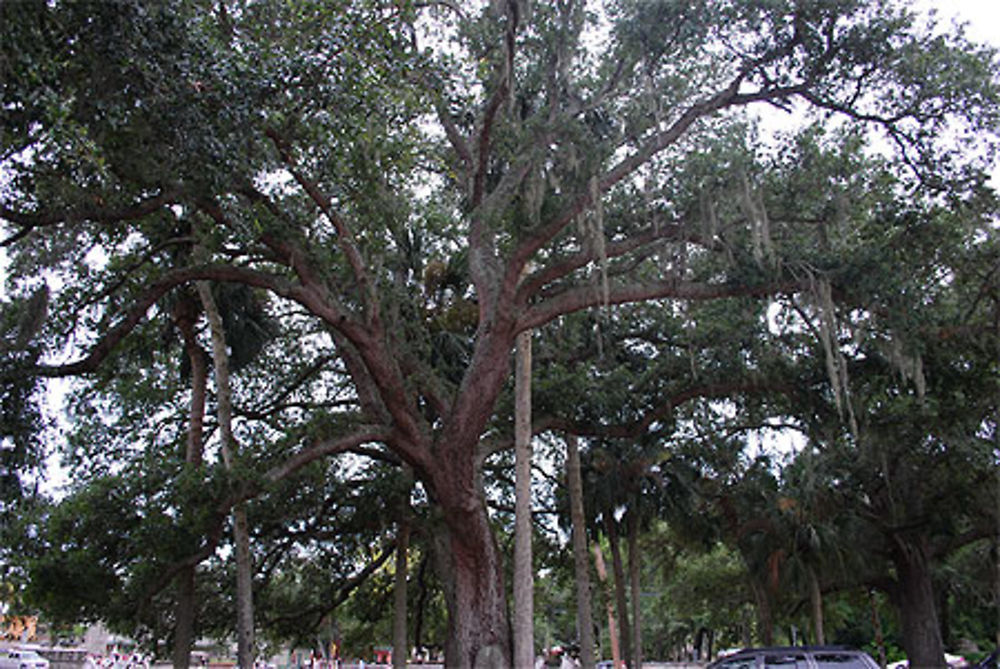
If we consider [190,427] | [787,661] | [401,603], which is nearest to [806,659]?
[787,661]

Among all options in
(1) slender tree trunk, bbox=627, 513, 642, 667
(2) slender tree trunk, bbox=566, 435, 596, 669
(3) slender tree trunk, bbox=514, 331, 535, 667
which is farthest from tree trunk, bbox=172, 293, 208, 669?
(1) slender tree trunk, bbox=627, 513, 642, 667

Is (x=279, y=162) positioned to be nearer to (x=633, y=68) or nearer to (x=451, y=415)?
(x=451, y=415)

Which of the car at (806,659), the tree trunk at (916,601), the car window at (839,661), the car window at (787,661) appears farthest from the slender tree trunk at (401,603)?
the tree trunk at (916,601)

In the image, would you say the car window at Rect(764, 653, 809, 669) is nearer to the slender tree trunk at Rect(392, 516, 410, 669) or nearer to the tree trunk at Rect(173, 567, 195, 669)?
the slender tree trunk at Rect(392, 516, 410, 669)

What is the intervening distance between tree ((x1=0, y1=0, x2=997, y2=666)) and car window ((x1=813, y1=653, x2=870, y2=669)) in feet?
13.8

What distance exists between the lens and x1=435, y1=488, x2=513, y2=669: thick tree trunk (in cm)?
1124

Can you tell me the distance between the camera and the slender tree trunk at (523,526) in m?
9.06

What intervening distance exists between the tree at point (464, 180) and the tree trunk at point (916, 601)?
33.9ft

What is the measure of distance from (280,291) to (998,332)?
9.68 metres

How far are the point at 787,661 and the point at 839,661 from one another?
2.08 ft

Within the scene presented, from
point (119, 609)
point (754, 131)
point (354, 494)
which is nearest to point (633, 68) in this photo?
point (754, 131)

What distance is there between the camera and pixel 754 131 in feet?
38.0

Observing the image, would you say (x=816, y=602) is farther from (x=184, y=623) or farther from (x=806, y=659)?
(x=184, y=623)

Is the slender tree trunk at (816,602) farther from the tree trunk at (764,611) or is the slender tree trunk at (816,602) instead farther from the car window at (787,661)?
the car window at (787,661)
